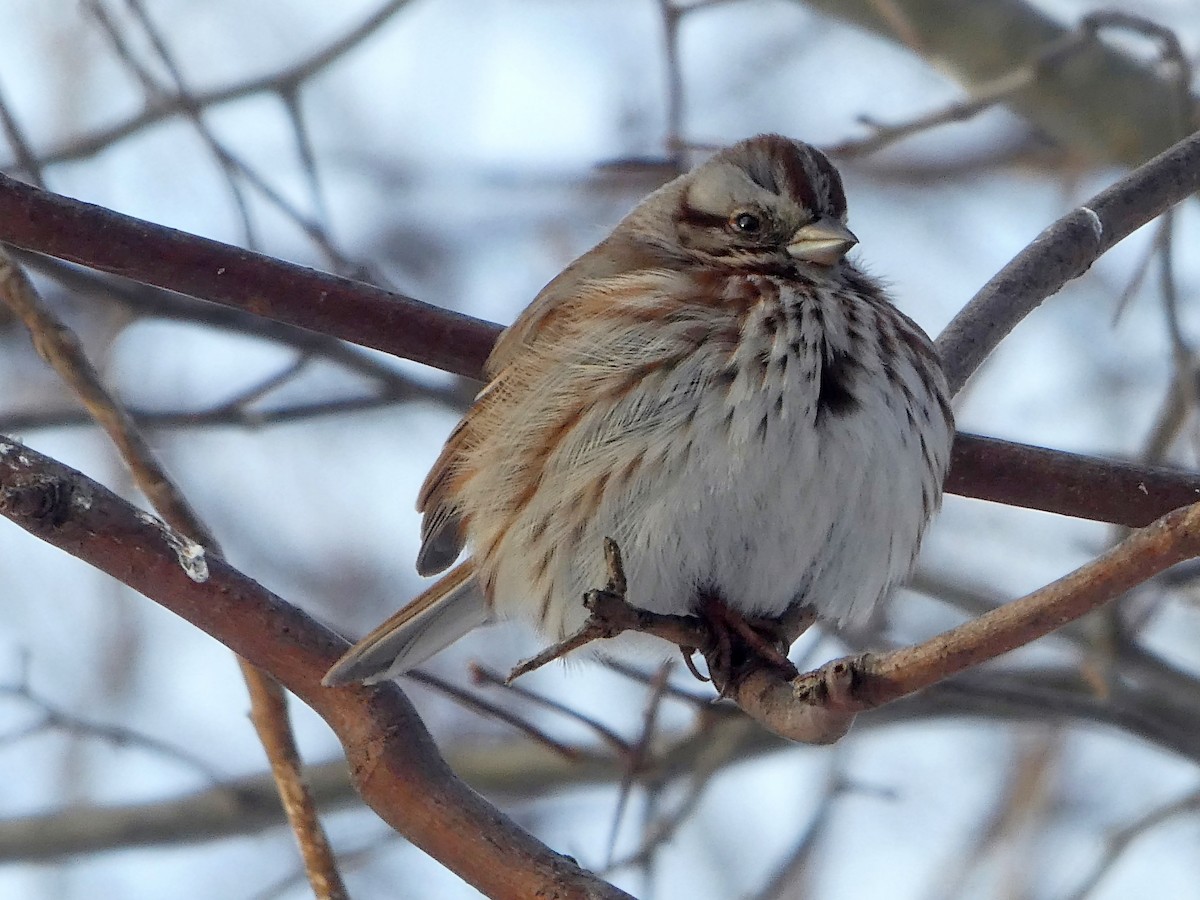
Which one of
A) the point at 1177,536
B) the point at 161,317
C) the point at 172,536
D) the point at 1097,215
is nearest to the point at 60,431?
the point at 161,317

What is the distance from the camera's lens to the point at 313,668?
3016mm

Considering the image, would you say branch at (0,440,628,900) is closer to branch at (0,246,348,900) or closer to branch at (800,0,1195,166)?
branch at (0,246,348,900)

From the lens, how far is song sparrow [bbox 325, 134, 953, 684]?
132 inches

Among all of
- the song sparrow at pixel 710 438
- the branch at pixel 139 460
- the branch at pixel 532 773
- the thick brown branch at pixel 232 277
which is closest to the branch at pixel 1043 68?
the song sparrow at pixel 710 438

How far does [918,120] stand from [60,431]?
2629 mm

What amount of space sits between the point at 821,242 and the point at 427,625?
51.7 inches

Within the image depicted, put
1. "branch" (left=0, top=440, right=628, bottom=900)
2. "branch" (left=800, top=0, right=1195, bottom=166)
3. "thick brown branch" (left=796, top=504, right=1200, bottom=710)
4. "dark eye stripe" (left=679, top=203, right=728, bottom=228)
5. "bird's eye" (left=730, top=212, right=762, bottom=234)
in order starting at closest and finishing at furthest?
"thick brown branch" (left=796, top=504, right=1200, bottom=710)
"branch" (left=0, top=440, right=628, bottom=900)
"bird's eye" (left=730, top=212, right=762, bottom=234)
"dark eye stripe" (left=679, top=203, right=728, bottom=228)
"branch" (left=800, top=0, right=1195, bottom=166)

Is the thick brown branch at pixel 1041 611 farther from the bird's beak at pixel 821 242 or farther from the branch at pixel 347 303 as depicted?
the bird's beak at pixel 821 242

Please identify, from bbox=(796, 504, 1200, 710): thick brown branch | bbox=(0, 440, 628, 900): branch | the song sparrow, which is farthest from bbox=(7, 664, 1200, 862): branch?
bbox=(796, 504, 1200, 710): thick brown branch

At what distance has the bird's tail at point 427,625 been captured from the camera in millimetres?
3373

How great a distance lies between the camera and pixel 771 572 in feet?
A: 11.3

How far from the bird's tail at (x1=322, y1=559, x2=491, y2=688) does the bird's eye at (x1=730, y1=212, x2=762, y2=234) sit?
106 centimetres

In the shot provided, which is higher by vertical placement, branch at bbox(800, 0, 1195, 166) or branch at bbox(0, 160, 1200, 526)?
branch at bbox(800, 0, 1195, 166)

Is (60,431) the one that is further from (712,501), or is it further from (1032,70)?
(1032,70)
